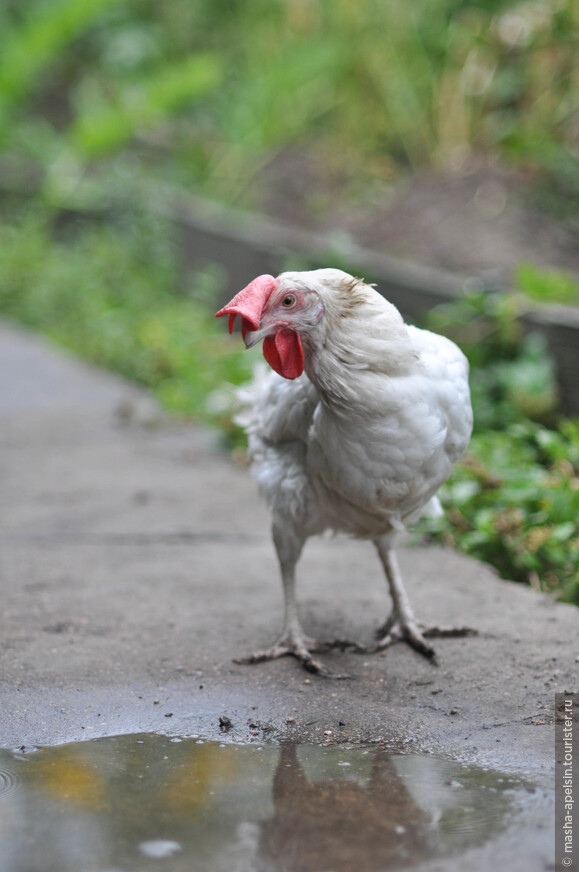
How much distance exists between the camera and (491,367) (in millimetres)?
5891

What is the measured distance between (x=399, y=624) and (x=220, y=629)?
67 cm

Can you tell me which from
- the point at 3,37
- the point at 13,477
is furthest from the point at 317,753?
the point at 3,37

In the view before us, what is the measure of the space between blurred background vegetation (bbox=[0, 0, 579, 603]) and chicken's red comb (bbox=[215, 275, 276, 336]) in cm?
191

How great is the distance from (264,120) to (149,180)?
161 centimetres

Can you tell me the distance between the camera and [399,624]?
3602 mm

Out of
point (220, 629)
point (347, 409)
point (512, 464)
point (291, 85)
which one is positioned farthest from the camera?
point (291, 85)

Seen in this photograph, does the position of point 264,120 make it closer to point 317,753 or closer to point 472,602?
point 472,602

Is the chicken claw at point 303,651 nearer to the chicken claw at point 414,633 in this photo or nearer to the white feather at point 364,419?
the chicken claw at point 414,633

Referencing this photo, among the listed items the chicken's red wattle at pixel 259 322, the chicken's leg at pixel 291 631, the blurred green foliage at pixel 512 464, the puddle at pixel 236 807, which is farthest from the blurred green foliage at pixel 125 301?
the puddle at pixel 236 807

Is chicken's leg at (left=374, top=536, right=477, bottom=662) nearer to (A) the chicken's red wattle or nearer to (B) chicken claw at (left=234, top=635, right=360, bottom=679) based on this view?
(B) chicken claw at (left=234, top=635, right=360, bottom=679)

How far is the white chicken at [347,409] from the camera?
2.86 metres

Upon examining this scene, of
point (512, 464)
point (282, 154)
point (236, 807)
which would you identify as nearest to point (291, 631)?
point (236, 807)

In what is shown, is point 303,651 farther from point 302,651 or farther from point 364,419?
point 364,419

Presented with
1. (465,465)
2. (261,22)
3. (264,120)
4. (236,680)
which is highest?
(261,22)
